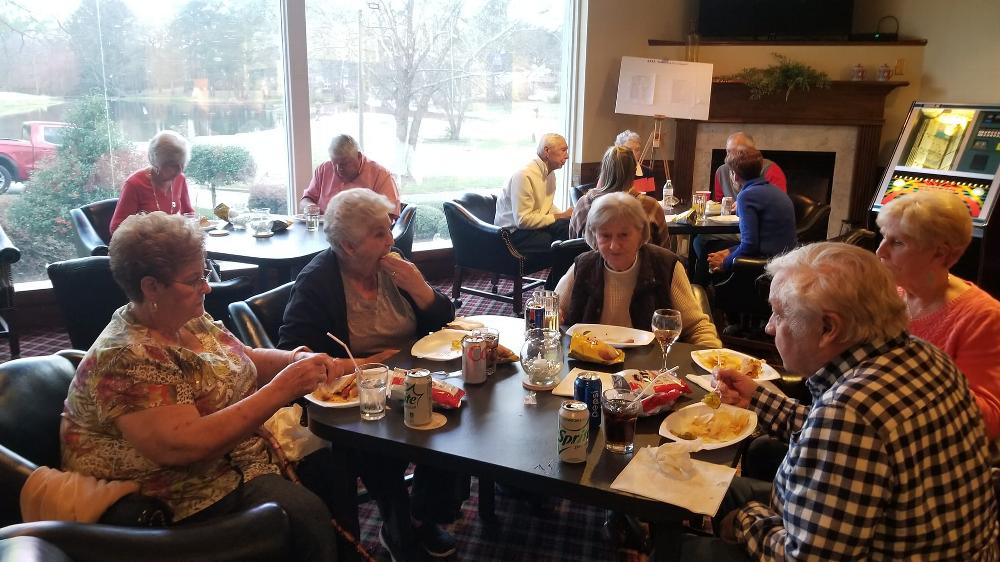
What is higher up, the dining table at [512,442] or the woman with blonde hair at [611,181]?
the woman with blonde hair at [611,181]

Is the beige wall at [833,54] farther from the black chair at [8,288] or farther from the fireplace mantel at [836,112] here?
the black chair at [8,288]

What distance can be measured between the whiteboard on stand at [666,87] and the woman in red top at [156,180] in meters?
3.74

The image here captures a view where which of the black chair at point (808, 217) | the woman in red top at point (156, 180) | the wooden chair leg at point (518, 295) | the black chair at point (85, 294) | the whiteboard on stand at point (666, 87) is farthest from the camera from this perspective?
the whiteboard on stand at point (666, 87)

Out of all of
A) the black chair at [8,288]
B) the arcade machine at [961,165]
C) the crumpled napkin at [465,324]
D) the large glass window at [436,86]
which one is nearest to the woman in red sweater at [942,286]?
the crumpled napkin at [465,324]

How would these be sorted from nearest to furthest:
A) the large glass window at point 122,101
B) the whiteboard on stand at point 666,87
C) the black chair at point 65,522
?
the black chair at point 65,522, the large glass window at point 122,101, the whiteboard on stand at point 666,87

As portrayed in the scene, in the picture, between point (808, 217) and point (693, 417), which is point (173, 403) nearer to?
point (693, 417)

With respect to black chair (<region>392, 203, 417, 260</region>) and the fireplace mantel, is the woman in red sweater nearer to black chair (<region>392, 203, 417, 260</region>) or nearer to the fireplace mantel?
black chair (<region>392, 203, 417, 260</region>)

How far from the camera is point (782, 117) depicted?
21.7 feet

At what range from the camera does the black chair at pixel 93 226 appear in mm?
3875

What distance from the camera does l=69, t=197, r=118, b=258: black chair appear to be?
3875 mm

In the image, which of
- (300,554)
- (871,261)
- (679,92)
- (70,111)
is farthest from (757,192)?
(70,111)

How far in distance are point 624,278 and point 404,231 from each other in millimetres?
2013

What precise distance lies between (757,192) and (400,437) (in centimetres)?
311

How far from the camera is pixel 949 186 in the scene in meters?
5.49
